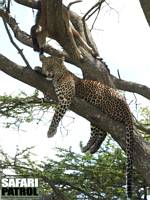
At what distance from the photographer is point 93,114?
5.18 metres

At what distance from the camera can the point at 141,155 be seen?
5.15m

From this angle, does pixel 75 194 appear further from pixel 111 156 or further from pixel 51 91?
pixel 51 91

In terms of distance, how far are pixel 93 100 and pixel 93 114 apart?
46cm

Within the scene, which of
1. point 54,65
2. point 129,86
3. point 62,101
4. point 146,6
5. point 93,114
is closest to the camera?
point 146,6

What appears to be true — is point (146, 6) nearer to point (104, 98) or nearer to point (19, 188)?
point (104, 98)

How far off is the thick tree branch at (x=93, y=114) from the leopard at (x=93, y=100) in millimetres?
69

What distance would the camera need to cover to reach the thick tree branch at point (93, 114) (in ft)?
16.8

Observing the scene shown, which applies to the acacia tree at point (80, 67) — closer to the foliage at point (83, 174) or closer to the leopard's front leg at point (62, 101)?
the leopard's front leg at point (62, 101)

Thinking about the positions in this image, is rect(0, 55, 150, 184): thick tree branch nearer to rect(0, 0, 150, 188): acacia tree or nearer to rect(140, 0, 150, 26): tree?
rect(0, 0, 150, 188): acacia tree

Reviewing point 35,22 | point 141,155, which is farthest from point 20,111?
point 141,155

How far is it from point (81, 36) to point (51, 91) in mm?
1418

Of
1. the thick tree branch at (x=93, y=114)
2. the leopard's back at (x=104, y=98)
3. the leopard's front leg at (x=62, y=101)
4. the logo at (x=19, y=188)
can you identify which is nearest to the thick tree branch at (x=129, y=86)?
the leopard's back at (x=104, y=98)

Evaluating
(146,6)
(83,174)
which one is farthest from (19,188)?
(146,6)

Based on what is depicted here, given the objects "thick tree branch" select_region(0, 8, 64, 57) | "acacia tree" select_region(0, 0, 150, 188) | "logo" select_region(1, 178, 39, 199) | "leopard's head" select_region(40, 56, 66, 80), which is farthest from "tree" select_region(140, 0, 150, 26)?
"logo" select_region(1, 178, 39, 199)
